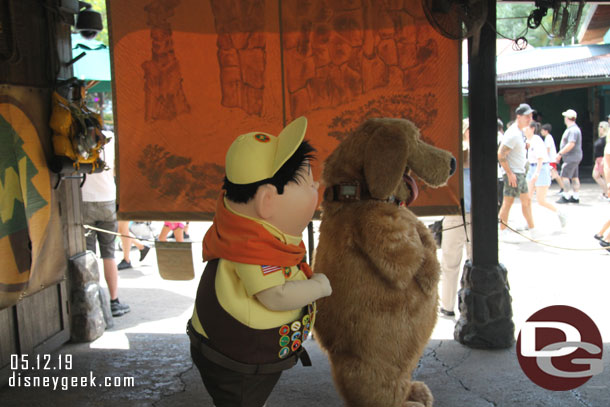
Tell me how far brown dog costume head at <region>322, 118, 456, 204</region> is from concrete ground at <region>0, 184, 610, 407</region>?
138cm

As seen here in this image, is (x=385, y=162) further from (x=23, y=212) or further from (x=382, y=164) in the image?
(x=23, y=212)

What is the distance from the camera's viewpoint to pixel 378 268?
2654mm

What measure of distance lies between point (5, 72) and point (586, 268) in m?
6.01

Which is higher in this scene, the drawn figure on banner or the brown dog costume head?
the drawn figure on banner

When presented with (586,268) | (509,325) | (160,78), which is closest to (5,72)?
(160,78)

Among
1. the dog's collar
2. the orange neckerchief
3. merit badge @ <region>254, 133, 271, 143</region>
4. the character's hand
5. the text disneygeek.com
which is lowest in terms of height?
the text disneygeek.com

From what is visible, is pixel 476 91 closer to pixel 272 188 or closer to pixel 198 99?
pixel 198 99

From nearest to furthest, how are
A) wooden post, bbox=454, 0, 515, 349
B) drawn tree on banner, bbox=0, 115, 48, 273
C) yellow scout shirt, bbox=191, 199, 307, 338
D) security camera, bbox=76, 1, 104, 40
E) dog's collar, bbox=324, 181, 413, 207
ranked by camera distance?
yellow scout shirt, bbox=191, 199, 307, 338 → dog's collar, bbox=324, 181, 413, 207 → drawn tree on banner, bbox=0, 115, 48, 273 → wooden post, bbox=454, 0, 515, 349 → security camera, bbox=76, 1, 104, 40

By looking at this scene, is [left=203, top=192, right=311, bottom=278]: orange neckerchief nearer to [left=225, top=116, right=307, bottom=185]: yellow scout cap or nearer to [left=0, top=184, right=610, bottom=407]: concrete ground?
[left=225, top=116, right=307, bottom=185]: yellow scout cap

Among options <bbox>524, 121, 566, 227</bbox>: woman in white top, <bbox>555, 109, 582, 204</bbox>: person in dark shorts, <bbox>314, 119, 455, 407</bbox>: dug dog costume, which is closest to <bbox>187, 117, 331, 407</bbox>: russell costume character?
<bbox>314, 119, 455, 407</bbox>: dug dog costume

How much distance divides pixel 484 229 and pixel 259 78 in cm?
191

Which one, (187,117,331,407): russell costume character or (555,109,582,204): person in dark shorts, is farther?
(555,109,582,204): person in dark shorts

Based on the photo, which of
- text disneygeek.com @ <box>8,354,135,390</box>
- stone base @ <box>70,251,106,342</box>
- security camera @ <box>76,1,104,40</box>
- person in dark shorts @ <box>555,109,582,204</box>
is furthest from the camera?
person in dark shorts @ <box>555,109,582,204</box>

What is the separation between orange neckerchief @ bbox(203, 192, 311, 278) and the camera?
2.21 m
